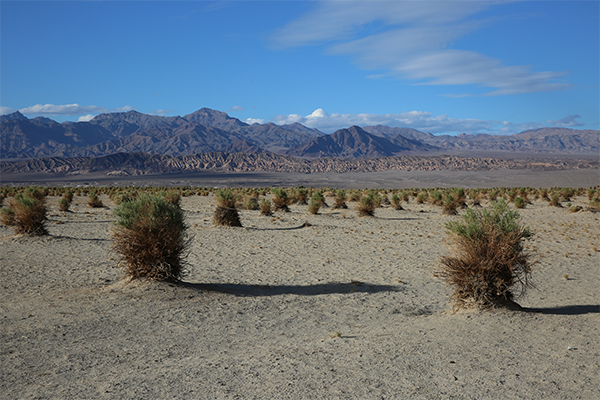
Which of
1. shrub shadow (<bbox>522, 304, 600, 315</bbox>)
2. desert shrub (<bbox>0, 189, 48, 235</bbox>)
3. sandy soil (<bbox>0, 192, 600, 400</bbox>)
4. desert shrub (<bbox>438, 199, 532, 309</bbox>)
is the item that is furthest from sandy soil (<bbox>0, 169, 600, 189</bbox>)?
desert shrub (<bbox>438, 199, 532, 309</bbox>)

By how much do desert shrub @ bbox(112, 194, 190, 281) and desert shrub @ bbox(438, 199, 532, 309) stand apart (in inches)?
201

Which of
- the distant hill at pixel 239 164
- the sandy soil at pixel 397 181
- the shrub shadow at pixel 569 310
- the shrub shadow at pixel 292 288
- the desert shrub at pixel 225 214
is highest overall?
the distant hill at pixel 239 164

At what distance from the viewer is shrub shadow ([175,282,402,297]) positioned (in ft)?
28.2

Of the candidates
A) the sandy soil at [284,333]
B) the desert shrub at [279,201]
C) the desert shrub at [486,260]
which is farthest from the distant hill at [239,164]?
the desert shrub at [486,260]

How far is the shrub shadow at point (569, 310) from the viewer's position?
6996 mm

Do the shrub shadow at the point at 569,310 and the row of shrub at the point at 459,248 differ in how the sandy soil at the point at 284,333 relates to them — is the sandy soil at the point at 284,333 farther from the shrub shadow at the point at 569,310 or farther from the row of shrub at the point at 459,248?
the row of shrub at the point at 459,248

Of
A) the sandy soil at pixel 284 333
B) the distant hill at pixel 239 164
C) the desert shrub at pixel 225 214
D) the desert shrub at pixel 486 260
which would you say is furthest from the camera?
the distant hill at pixel 239 164

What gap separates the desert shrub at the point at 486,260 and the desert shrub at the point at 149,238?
510 cm

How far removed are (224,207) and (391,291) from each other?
413 inches

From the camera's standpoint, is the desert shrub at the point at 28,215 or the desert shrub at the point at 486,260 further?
the desert shrub at the point at 28,215

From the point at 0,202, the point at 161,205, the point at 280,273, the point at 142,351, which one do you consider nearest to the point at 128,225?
the point at 161,205

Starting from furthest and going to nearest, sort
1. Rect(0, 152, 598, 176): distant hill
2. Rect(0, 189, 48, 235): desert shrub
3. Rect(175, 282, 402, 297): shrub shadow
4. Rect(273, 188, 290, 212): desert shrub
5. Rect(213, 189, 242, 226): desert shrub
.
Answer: Rect(0, 152, 598, 176): distant hill < Rect(273, 188, 290, 212): desert shrub < Rect(213, 189, 242, 226): desert shrub < Rect(0, 189, 48, 235): desert shrub < Rect(175, 282, 402, 297): shrub shadow

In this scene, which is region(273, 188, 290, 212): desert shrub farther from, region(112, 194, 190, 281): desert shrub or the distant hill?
the distant hill

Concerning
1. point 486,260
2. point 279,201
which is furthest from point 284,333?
point 279,201
